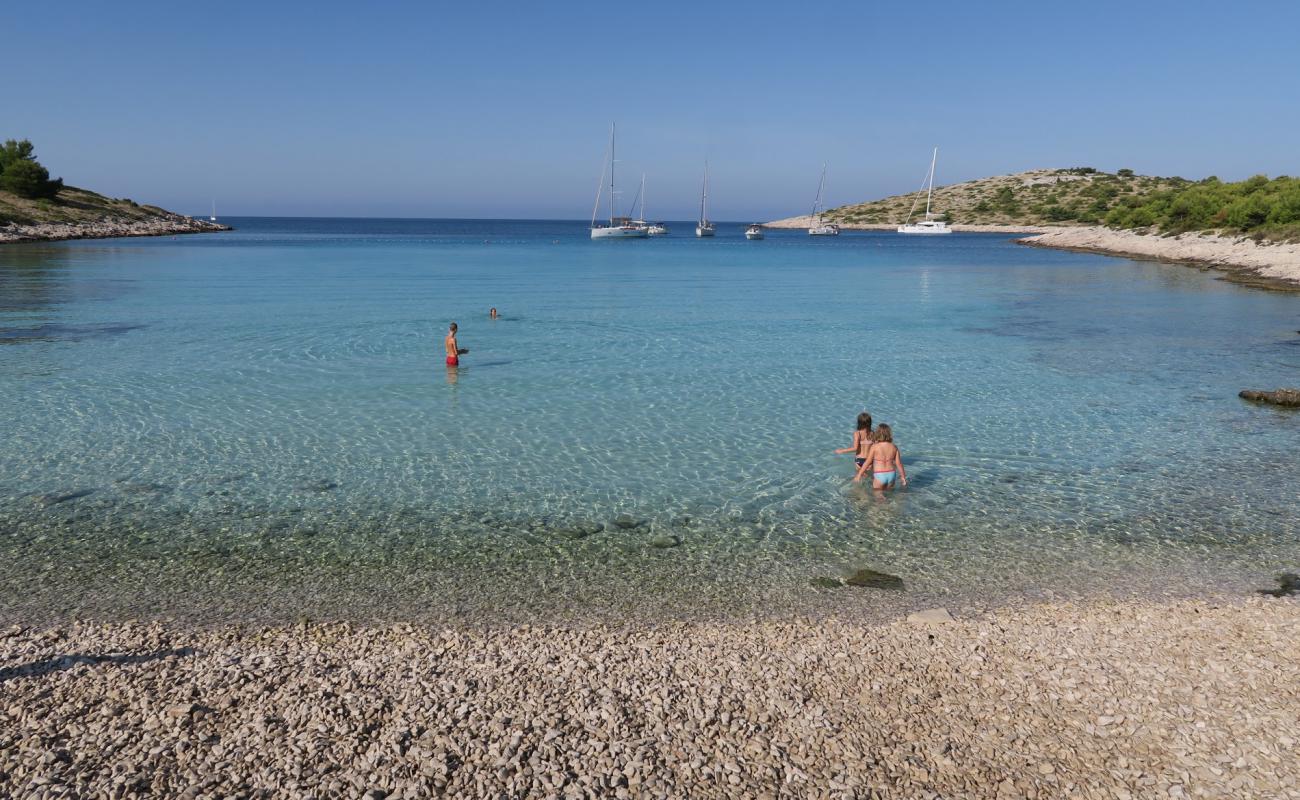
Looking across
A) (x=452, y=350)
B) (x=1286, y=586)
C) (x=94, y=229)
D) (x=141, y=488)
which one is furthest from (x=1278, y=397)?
(x=94, y=229)

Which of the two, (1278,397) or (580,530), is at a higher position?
(1278,397)

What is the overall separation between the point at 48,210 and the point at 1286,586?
13078 cm

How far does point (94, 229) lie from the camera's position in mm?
105750

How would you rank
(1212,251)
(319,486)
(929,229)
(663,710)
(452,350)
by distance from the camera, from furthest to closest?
(929,229), (1212,251), (452,350), (319,486), (663,710)

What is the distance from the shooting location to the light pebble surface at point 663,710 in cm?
706

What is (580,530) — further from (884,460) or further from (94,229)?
(94,229)

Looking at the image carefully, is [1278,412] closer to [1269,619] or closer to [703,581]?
[1269,619]

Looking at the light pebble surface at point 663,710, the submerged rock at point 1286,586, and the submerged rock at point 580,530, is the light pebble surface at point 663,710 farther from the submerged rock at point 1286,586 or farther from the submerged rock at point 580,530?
the submerged rock at point 580,530

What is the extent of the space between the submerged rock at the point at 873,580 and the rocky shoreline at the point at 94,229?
10242 cm

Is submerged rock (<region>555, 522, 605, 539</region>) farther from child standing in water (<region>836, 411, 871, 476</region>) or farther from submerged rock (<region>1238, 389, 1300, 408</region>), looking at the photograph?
submerged rock (<region>1238, 389, 1300, 408</region>)

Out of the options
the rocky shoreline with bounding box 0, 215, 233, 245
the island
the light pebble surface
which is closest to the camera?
the light pebble surface

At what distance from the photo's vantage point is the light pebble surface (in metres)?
7.06

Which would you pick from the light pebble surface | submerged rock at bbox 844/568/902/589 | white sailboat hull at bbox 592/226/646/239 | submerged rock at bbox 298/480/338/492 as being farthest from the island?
white sailboat hull at bbox 592/226/646/239

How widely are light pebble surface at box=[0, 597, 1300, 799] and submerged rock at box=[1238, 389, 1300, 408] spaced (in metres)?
14.8
